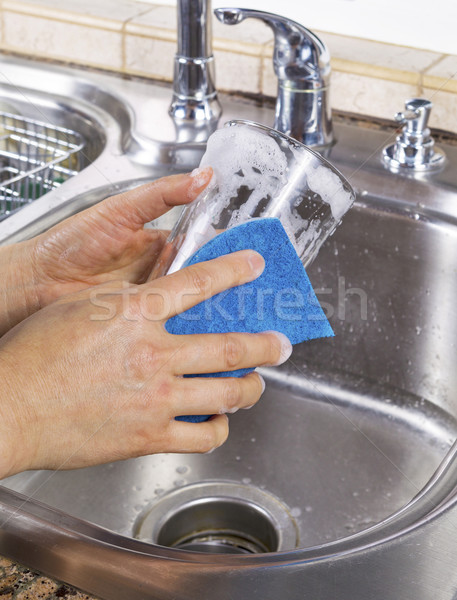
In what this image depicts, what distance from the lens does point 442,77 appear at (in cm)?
97

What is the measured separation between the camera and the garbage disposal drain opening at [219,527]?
817 millimetres

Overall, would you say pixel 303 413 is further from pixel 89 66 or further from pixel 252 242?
pixel 89 66

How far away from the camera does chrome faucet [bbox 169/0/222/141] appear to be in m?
0.95

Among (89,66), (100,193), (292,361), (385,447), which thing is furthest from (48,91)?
(385,447)

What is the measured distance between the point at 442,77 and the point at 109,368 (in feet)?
2.18

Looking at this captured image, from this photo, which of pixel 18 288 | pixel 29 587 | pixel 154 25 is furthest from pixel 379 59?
pixel 29 587

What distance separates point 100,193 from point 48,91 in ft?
1.12

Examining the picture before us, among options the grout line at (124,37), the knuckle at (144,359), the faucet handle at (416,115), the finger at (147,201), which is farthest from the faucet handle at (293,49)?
the knuckle at (144,359)

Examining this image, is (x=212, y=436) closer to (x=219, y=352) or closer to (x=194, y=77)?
(x=219, y=352)

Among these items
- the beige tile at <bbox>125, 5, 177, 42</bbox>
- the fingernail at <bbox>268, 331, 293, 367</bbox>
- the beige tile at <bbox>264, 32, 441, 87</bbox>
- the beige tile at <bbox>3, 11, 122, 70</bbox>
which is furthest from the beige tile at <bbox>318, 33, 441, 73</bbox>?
the fingernail at <bbox>268, 331, 293, 367</bbox>

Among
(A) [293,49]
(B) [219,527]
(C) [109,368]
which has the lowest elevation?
(B) [219,527]

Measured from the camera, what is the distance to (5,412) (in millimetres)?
500

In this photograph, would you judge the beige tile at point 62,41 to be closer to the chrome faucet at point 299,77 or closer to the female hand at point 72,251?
the chrome faucet at point 299,77

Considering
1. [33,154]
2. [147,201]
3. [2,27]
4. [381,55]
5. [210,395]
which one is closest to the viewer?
[210,395]
